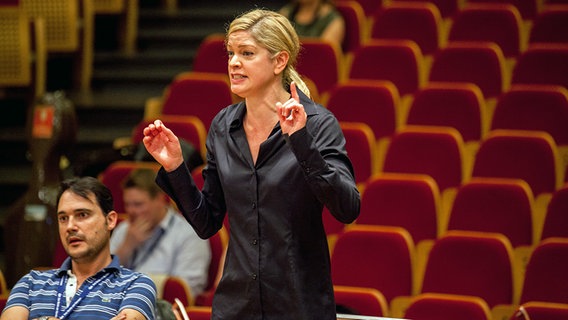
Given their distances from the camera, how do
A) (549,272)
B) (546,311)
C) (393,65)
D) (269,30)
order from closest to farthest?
(269,30), (546,311), (549,272), (393,65)

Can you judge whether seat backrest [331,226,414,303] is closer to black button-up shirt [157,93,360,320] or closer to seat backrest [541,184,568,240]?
seat backrest [541,184,568,240]

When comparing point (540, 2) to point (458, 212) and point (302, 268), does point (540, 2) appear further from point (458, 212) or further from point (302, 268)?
point (302, 268)

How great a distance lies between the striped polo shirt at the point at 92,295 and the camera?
1.80 m

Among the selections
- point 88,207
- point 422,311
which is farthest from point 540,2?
point 88,207

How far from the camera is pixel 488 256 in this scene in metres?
2.50

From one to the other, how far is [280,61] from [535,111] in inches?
72.5

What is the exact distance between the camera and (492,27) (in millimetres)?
3689

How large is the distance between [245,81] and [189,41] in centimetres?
291

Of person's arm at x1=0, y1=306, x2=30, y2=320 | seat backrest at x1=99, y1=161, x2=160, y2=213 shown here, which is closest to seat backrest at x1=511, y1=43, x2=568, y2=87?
seat backrest at x1=99, y1=161, x2=160, y2=213

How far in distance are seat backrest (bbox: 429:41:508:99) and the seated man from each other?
5.92ft

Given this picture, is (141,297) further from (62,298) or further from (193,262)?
(193,262)

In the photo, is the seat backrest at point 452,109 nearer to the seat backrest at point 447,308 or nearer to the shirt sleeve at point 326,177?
the seat backrest at point 447,308

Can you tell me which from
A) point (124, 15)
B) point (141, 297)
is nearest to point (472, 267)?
point (141, 297)

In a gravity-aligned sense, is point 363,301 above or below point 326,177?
below
